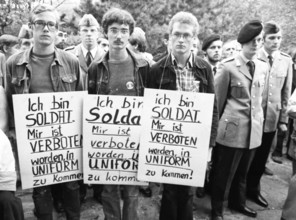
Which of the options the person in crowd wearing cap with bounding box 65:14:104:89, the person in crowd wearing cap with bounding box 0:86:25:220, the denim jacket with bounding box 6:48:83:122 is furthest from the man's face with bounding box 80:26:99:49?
the person in crowd wearing cap with bounding box 0:86:25:220

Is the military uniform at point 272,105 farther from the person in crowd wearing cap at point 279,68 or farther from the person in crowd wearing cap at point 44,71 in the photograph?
the person in crowd wearing cap at point 44,71

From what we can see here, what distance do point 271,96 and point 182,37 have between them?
6.07ft

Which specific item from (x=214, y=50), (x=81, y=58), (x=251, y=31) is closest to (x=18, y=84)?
(x=81, y=58)

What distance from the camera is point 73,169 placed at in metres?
2.90

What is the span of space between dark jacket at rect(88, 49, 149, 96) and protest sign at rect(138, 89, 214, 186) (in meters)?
0.21

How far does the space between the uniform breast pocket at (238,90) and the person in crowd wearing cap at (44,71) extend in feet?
5.47

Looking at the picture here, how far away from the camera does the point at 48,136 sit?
2766 mm

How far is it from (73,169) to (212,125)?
137cm

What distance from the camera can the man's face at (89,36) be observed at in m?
4.14

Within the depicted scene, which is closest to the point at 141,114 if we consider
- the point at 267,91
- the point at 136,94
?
the point at 136,94

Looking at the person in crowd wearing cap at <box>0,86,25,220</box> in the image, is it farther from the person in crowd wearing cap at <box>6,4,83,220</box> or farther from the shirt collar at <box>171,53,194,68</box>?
the shirt collar at <box>171,53,194,68</box>

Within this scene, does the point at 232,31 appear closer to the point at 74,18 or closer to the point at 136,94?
the point at 74,18

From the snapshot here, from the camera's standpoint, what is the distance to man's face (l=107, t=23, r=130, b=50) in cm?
280

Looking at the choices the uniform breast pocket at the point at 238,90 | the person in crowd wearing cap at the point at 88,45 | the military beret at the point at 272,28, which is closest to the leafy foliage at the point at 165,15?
the person in crowd wearing cap at the point at 88,45
